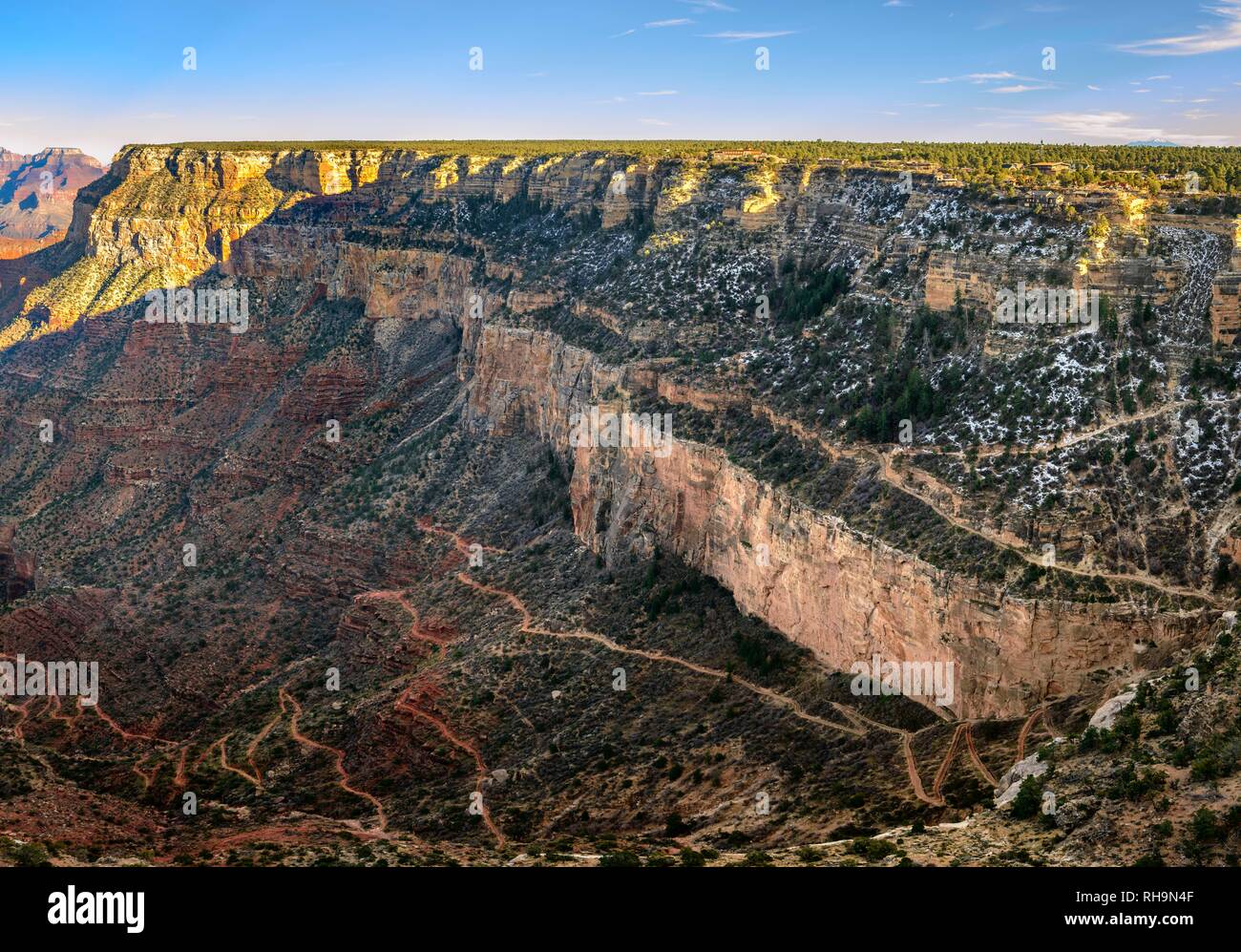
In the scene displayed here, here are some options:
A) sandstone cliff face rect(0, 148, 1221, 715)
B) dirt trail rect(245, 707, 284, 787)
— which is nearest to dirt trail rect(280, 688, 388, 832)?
dirt trail rect(245, 707, 284, 787)

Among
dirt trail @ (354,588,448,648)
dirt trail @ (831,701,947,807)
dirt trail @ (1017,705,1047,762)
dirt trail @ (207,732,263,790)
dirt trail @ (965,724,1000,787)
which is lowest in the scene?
dirt trail @ (207,732,263,790)

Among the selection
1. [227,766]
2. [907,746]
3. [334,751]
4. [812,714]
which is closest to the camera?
[907,746]

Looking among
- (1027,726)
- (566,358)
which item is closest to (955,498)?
(1027,726)

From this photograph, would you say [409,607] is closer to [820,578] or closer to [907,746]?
[820,578]

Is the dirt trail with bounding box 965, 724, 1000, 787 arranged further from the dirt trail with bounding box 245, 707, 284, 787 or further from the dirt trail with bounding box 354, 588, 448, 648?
the dirt trail with bounding box 245, 707, 284, 787

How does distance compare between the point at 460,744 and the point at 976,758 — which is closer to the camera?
the point at 976,758

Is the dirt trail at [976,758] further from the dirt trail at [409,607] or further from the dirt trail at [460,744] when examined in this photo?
the dirt trail at [409,607]
